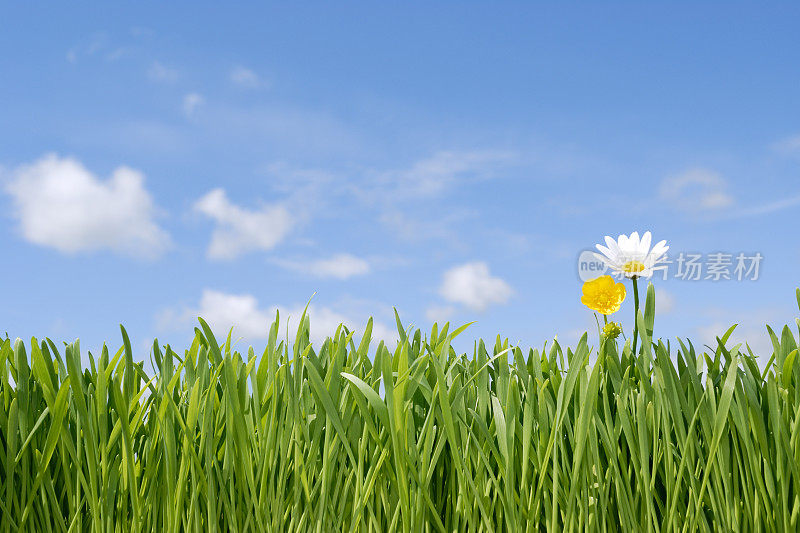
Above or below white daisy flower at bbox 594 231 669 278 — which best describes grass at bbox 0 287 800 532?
below

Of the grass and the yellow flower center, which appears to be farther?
the yellow flower center

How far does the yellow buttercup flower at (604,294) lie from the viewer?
4.98 feet

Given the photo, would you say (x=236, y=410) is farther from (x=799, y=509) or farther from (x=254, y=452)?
(x=799, y=509)

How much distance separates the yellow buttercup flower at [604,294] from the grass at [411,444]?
92 millimetres

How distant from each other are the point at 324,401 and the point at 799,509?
1.11 meters

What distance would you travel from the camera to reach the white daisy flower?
5.09ft

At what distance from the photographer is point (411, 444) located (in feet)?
4.77

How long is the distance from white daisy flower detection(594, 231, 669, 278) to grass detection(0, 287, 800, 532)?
0.29 feet

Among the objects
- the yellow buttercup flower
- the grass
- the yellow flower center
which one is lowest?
the grass

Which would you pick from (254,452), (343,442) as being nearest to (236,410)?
(254,452)

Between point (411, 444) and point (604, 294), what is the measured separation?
579mm

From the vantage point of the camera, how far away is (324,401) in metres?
1.47

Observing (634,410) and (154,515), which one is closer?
(634,410)

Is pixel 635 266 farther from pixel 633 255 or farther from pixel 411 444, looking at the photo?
pixel 411 444
